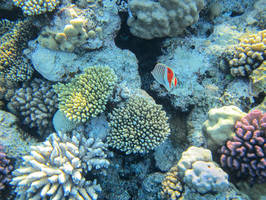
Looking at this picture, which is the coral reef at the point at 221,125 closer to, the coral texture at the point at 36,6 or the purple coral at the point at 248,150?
the purple coral at the point at 248,150

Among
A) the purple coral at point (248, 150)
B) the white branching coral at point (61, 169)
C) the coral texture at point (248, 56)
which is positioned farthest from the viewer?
the coral texture at point (248, 56)

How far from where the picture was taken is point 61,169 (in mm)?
2885

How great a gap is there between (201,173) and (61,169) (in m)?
2.37

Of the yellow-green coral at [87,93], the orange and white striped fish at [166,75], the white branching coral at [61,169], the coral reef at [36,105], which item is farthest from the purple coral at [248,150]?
the coral reef at [36,105]

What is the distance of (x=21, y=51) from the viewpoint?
4152 millimetres

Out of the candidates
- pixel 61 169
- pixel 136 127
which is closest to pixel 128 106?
pixel 136 127

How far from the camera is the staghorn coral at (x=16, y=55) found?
4.06m

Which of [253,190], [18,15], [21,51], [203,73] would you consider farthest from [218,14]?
[18,15]

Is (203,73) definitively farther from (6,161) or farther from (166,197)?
(6,161)

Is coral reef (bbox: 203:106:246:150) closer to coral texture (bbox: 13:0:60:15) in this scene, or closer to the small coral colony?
the small coral colony

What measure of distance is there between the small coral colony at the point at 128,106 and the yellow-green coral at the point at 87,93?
22 mm

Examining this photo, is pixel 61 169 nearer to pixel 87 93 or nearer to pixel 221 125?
pixel 87 93

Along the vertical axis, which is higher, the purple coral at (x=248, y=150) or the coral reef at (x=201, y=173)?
the purple coral at (x=248, y=150)

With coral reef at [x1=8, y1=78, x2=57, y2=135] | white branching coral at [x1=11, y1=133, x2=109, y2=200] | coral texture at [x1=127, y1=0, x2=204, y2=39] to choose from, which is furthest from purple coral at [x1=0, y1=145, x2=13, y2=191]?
coral texture at [x1=127, y1=0, x2=204, y2=39]
